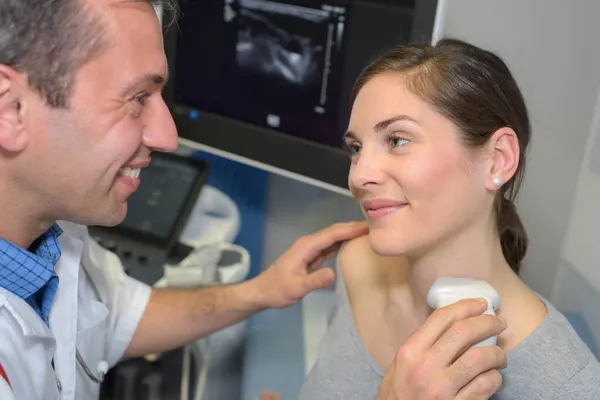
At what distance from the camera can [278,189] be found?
1602 mm

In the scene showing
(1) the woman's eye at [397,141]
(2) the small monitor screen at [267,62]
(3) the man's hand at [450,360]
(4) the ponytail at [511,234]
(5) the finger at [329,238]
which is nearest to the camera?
(3) the man's hand at [450,360]

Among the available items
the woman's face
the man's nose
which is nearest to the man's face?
the man's nose

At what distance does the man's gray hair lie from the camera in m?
0.77

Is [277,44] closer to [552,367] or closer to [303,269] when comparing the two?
[303,269]

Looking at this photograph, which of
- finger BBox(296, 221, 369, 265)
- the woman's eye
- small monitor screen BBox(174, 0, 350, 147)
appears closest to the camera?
the woman's eye

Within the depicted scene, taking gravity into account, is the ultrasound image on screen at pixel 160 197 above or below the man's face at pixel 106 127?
below

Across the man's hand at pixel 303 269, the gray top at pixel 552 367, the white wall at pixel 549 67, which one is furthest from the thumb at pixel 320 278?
the white wall at pixel 549 67

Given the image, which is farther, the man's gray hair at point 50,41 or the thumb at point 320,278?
the thumb at point 320,278

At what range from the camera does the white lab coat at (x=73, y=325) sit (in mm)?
871

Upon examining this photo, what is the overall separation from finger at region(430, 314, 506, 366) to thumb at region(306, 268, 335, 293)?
342mm

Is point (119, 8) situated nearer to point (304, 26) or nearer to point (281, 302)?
point (304, 26)

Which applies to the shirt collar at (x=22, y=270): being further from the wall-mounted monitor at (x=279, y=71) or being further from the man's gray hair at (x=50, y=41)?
the wall-mounted monitor at (x=279, y=71)

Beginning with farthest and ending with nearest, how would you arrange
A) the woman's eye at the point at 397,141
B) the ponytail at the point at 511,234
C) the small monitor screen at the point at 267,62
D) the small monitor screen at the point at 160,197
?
the small monitor screen at the point at 160,197
the small monitor screen at the point at 267,62
the ponytail at the point at 511,234
the woman's eye at the point at 397,141

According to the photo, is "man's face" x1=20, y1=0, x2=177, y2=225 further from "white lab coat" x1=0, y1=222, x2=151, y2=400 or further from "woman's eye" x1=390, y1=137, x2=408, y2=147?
"woman's eye" x1=390, y1=137, x2=408, y2=147
